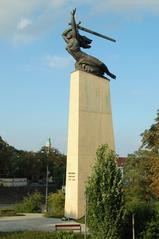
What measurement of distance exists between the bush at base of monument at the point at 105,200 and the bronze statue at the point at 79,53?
10.5 metres

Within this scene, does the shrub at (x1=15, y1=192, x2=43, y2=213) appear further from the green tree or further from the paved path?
the green tree

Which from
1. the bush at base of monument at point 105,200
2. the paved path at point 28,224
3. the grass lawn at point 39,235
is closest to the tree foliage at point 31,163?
the paved path at point 28,224

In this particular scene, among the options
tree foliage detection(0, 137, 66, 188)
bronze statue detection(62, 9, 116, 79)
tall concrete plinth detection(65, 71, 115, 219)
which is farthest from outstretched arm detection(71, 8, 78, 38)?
tree foliage detection(0, 137, 66, 188)

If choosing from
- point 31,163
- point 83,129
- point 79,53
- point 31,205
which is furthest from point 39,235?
point 31,163

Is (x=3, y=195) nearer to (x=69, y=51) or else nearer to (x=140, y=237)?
(x=69, y=51)

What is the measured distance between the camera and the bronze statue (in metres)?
28.8

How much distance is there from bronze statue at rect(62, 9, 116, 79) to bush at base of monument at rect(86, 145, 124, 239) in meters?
10.5

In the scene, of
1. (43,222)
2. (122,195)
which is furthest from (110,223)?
(43,222)

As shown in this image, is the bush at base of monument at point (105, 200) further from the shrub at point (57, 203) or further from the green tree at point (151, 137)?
the green tree at point (151, 137)

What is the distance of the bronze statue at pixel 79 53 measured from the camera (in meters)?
28.8

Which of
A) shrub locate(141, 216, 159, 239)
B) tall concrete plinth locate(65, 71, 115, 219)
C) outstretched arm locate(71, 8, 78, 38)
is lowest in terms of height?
shrub locate(141, 216, 159, 239)

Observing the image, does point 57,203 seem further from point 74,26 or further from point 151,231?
point 151,231

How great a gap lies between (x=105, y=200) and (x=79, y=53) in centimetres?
1250

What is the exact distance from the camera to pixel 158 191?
4081 centimetres
